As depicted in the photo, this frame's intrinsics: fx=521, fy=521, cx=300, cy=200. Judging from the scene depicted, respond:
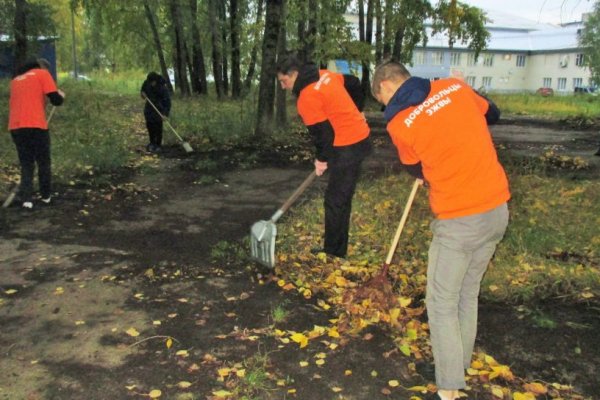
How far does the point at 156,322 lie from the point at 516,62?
253 feet

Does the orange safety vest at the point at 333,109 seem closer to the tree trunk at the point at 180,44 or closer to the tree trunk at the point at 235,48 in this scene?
the tree trunk at the point at 180,44

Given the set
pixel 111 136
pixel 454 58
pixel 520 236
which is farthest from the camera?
pixel 454 58

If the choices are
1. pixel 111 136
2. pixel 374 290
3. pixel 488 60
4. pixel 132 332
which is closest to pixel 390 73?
pixel 374 290

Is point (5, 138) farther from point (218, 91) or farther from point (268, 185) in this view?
point (218, 91)

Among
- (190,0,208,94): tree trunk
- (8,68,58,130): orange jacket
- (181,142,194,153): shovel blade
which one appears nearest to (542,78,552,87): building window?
(190,0,208,94): tree trunk

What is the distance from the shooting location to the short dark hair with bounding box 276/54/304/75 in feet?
16.3

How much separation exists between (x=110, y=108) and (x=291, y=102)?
898 centimetres

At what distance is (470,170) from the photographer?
109 inches

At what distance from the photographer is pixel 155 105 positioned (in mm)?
11656

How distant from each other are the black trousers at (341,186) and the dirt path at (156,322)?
3.22 ft

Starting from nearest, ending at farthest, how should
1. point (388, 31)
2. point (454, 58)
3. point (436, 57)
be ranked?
point (388, 31)
point (436, 57)
point (454, 58)

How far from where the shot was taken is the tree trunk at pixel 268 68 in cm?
1229

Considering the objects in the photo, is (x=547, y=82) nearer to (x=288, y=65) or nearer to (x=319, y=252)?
(x=319, y=252)

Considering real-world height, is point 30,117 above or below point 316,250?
above
